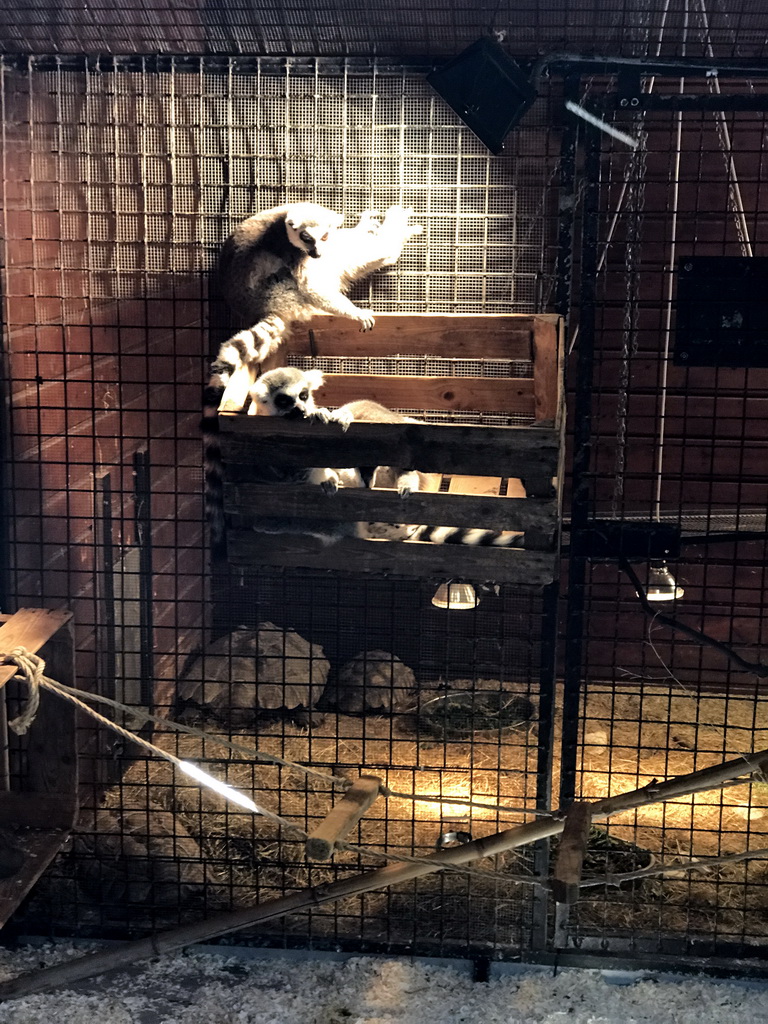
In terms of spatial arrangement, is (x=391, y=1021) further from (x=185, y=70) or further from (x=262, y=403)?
(x=185, y=70)

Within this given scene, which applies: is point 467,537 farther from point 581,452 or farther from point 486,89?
point 486,89

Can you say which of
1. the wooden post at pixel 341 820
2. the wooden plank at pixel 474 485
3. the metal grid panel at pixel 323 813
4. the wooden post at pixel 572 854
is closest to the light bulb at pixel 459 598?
the metal grid panel at pixel 323 813

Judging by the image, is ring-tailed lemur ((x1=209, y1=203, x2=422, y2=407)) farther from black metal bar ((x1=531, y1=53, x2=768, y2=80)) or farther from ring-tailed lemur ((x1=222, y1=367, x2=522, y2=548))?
black metal bar ((x1=531, y1=53, x2=768, y2=80))

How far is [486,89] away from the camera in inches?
137

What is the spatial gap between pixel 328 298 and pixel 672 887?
2.45 metres

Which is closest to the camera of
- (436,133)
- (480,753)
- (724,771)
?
(724,771)

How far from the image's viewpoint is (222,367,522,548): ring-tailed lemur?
3121 millimetres

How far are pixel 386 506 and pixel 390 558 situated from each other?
0.66ft

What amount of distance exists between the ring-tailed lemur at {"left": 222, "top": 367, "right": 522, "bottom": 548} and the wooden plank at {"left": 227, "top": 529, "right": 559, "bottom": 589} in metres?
0.03

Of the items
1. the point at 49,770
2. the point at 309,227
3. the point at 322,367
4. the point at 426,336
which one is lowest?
the point at 49,770

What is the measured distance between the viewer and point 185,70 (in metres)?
3.57

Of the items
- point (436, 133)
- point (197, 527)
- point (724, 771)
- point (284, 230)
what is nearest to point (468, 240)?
point (436, 133)

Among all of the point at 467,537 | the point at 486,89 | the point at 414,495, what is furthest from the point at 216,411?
the point at 486,89

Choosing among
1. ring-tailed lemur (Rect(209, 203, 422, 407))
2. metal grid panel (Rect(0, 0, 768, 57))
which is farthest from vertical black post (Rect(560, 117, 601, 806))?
ring-tailed lemur (Rect(209, 203, 422, 407))
